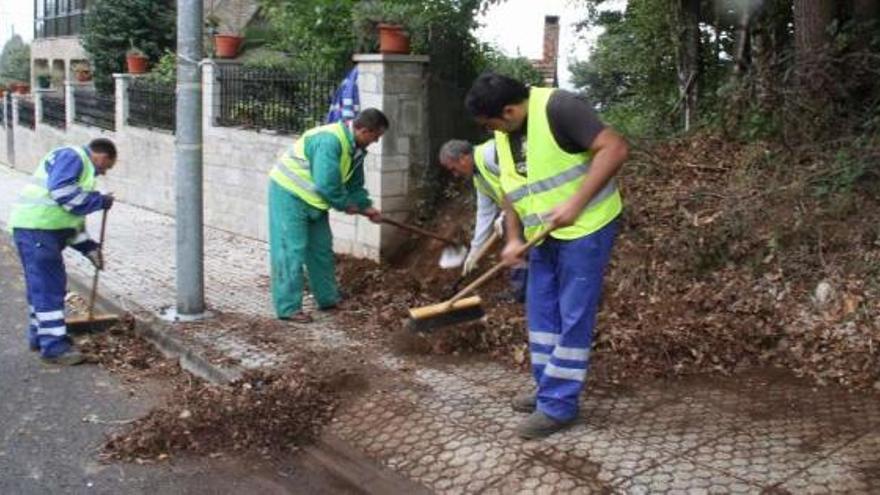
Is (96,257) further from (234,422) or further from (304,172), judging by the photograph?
(234,422)

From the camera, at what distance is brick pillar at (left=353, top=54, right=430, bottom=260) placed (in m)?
7.89

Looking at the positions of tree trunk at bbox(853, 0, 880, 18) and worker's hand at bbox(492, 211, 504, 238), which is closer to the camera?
worker's hand at bbox(492, 211, 504, 238)

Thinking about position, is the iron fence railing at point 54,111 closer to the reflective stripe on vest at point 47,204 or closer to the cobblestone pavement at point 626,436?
the reflective stripe on vest at point 47,204

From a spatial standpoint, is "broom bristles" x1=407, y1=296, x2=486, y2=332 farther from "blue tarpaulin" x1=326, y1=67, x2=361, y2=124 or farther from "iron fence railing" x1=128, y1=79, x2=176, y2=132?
"iron fence railing" x1=128, y1=79, x2=176, y2=132

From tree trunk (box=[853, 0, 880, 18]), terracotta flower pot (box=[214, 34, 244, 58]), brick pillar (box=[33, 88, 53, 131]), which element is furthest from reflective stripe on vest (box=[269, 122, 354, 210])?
brick pillar (box=[33, 88, 53, 131])

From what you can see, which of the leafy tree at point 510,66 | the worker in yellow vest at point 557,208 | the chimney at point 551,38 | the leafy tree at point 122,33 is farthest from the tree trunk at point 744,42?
the leafy tree at point 122,33

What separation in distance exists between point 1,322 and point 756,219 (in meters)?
5.70

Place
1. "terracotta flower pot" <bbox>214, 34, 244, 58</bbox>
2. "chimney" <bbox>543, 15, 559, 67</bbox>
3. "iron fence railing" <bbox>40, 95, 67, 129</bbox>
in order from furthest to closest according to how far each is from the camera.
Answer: "chimney" <bbox>543, 15, 559, 67</bbox> → "iron fence railing" <bbox>40, 95, 67, 129</bbox> → "terracotta flower pot" <bbox>214, 34, 244, 58</bbox>

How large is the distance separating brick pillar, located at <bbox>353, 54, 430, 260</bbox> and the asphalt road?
2891mm

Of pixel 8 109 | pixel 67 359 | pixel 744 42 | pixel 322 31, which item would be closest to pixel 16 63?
pixel 8 109

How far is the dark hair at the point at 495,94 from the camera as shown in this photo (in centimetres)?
407

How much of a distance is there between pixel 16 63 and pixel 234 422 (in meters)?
47.2

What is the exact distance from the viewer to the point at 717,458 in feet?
13.0

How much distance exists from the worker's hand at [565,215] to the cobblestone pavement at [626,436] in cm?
102
